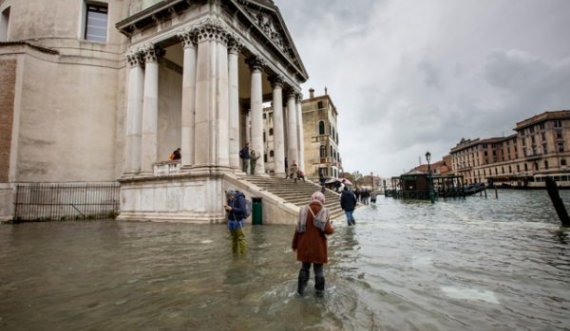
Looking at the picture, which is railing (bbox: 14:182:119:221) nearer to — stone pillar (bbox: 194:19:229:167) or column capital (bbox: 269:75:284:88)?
stone pillar (bbox: 194:19:229:167)

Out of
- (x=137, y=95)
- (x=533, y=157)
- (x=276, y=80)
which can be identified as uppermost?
(x=276, y=80)

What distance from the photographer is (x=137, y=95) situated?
611 inches

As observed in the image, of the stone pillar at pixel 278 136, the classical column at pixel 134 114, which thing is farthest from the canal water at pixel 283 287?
the stone pillar at pixel 278 136

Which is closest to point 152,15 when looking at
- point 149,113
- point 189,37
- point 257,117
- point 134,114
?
point 189,37

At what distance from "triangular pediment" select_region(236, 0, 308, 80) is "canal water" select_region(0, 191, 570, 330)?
560 inches

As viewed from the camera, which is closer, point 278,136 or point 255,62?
point 255,62

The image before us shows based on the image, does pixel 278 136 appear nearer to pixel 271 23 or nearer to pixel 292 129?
pixel 292 129

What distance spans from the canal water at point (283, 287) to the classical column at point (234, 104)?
288 inches

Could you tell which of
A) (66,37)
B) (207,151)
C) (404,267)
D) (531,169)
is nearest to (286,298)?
(404,267)

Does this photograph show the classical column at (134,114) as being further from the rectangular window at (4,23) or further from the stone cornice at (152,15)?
A: the rectangular window at (4,23)

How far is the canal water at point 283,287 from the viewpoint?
9.25 feet

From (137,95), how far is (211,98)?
584cm

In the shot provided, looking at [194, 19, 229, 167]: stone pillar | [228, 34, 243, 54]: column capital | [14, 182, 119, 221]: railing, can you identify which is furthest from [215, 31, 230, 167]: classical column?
[14, 182, 119, 221]: railing

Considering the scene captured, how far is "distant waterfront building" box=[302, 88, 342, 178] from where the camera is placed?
4338cm
